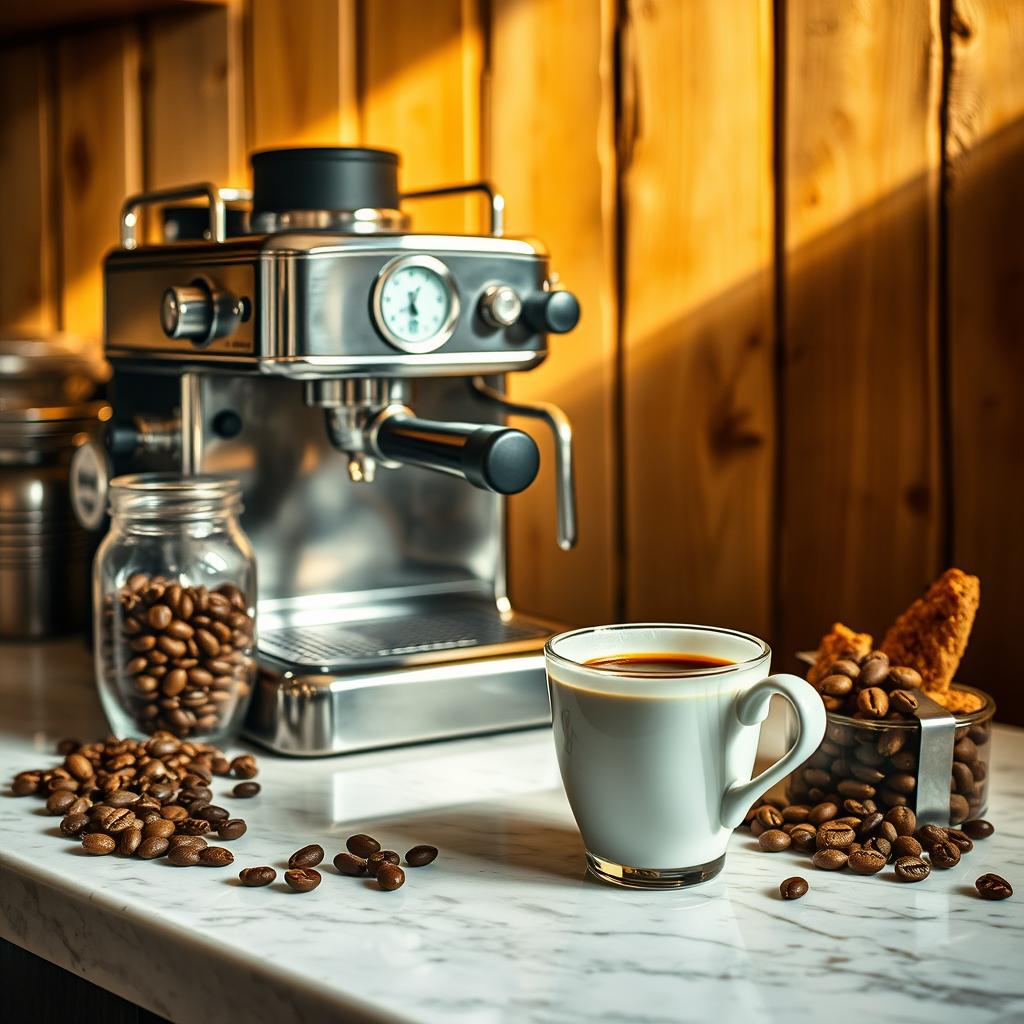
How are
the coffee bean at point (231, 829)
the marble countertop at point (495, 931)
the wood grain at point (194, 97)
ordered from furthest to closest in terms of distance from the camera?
the wood grain at point (194, 97)
the coffee bean at point (231, 829)
the marble countertop at point (495, 931)

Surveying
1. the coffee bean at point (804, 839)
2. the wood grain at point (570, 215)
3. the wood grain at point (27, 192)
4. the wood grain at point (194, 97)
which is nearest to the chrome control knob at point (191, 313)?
the wood grain at point (570, 215)

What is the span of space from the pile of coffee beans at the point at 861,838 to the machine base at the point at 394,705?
0.26m

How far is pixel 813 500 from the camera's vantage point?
1.24m

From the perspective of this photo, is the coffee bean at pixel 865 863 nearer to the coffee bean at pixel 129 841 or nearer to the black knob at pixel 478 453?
the black knob at pixel 478 453

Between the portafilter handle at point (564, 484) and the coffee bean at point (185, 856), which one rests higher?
the portafilter handle at point (564, 484)

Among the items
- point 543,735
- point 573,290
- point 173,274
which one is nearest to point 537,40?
point 573,290

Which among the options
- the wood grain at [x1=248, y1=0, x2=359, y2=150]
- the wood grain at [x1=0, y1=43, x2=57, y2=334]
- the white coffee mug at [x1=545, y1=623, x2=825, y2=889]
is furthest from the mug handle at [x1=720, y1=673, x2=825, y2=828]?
the wood grain at [x1=0, y1=43, x2=57, y2=334]

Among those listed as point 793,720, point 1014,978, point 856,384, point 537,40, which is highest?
point 537,40

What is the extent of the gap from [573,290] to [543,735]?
0.49 m

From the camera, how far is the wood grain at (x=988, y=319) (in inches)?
42.6

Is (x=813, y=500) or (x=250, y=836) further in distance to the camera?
(x=813, y=500)

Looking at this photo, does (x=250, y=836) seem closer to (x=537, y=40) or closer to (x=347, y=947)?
(x=347, y=947)

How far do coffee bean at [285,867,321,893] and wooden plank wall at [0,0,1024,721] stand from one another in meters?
0.59

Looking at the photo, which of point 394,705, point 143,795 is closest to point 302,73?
point 394,705
